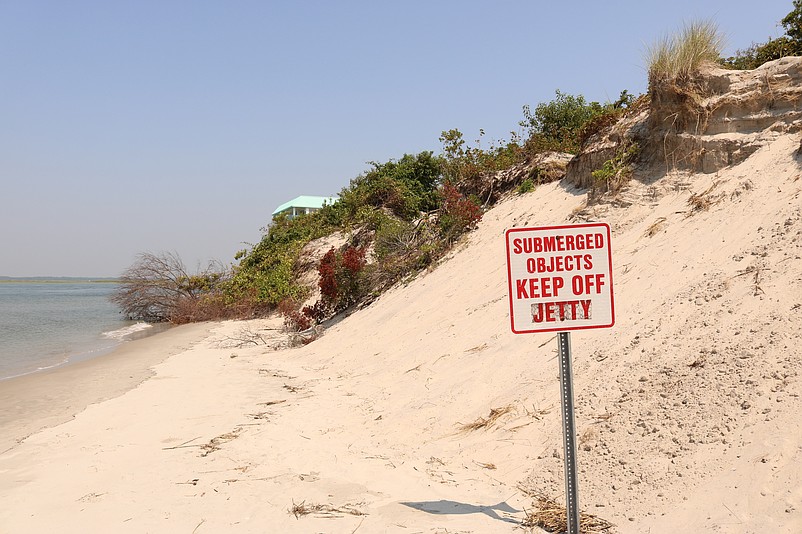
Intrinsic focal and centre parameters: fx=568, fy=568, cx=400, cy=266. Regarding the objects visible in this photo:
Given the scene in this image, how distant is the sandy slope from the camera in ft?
13.1

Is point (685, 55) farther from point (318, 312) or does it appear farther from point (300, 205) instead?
point (300, 205)

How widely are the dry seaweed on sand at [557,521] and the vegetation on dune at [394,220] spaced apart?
7.71 m

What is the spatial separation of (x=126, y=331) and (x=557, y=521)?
25.0 m

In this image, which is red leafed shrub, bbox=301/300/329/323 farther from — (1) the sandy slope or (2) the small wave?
(2) the small wave

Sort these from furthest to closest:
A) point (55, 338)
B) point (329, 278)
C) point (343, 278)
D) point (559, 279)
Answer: point (55, 338)
point (343, 278)
point (329, 278)
point (559, 279)

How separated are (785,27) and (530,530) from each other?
13049mm

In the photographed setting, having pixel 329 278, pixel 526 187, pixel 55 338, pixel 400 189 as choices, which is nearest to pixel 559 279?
pixel 526 187

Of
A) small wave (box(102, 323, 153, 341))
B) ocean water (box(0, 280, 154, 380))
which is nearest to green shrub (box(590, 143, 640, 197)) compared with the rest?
ocean water (box(0, 280, 154, 380))

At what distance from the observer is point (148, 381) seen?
11086 mm

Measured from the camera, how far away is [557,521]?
153 inches

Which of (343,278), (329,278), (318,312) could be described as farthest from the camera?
(318,312)

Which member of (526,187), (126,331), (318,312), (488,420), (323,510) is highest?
(526,187)

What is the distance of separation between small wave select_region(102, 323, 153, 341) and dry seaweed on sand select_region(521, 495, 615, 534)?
841 inches

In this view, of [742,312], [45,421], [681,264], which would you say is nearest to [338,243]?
[45,421]
